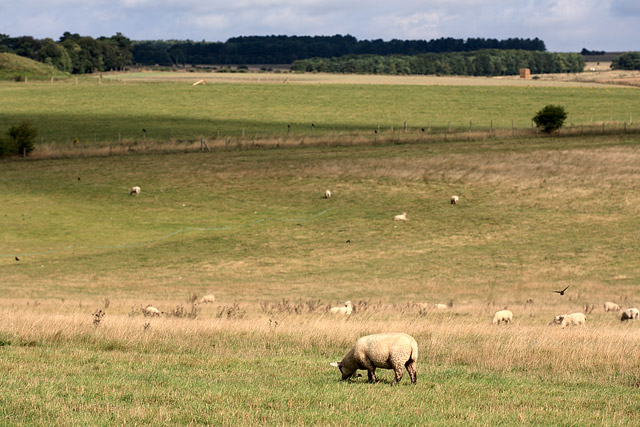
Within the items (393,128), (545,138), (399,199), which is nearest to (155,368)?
(399,199)

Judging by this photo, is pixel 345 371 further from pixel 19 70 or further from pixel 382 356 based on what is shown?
pixel 19 70

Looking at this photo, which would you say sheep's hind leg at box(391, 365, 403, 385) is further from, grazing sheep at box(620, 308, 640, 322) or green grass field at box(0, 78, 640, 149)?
→ green grass field at box(0, 78, 640, 149)

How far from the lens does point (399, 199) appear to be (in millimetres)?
60094

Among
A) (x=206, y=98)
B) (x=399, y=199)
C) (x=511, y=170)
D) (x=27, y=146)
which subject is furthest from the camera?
(x=206, y=98)

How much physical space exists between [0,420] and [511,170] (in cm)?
5847

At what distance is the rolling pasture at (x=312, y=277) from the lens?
1388cm

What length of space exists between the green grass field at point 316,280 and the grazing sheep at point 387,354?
381 millimetres

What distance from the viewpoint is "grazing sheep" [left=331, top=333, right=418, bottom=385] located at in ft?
47.1

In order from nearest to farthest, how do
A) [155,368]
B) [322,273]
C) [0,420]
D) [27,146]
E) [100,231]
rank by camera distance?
[0,420], [155,368], [322,273], [100,231], [27,146]

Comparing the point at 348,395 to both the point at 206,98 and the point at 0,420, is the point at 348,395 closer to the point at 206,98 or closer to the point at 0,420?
the point at 0,420

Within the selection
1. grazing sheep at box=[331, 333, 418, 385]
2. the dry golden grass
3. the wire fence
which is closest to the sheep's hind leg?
grazing sheep at box=[331, 333, 418, 385]

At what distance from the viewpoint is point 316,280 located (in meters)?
40.0

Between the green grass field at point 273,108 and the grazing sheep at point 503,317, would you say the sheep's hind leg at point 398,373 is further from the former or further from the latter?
the green grass field at point 273,108

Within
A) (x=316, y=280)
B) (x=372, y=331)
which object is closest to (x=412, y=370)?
(x=372, y=331)
